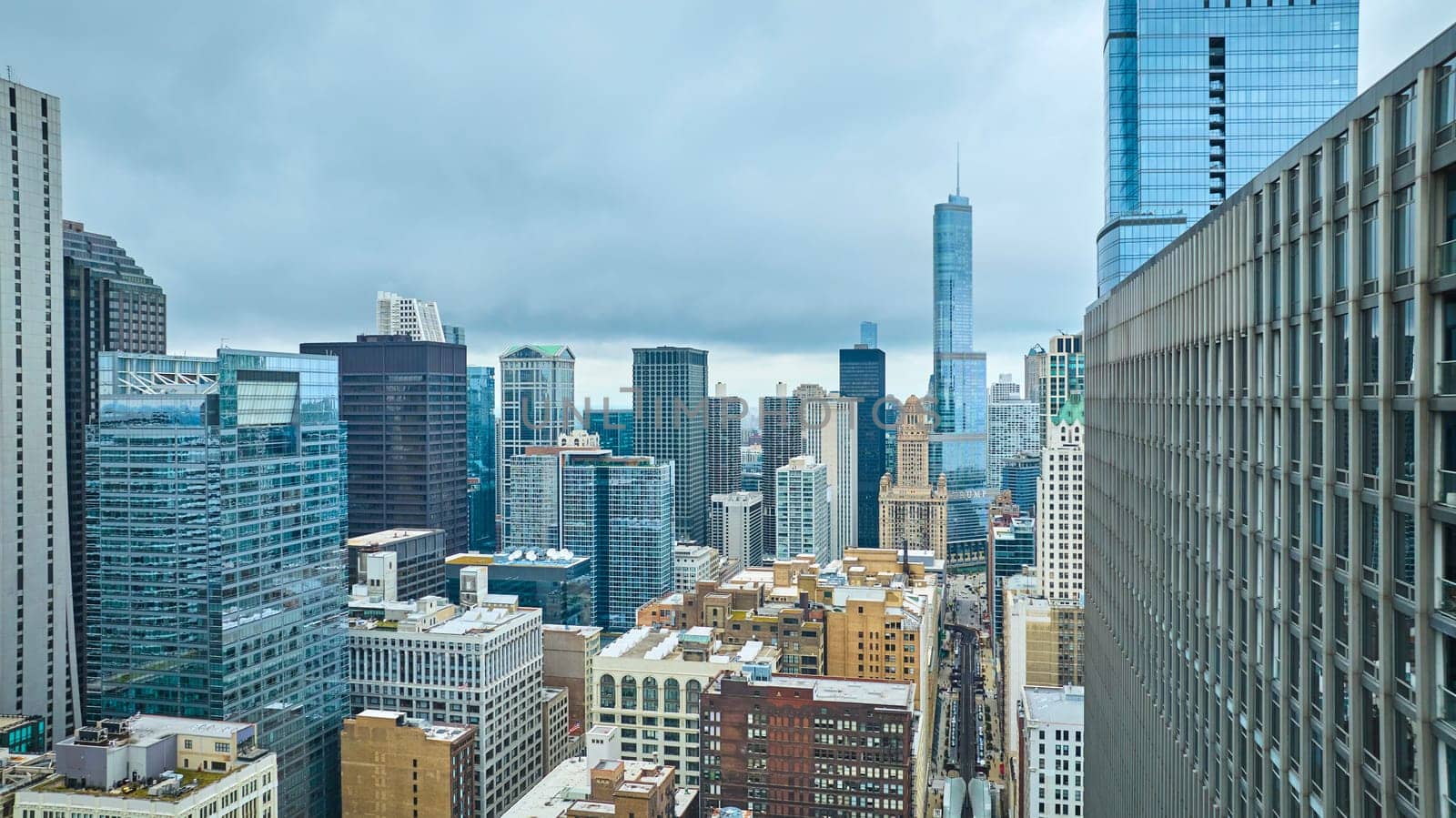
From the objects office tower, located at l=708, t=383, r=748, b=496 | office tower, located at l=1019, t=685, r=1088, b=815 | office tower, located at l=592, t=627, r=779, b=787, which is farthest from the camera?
office tower, located at l=708, t=383, r=748, b=496

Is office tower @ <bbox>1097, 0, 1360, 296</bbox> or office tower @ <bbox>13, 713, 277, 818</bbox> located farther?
office tower @ <bbox>1097, 0, 1360, 296</bbox>

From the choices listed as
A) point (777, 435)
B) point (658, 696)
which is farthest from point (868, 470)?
point (658, 696)

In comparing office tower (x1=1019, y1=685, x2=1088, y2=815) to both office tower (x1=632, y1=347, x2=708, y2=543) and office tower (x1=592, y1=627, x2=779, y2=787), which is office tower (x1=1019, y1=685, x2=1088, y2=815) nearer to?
office tower (x1=592, y1=627, x2=779, y2=787)

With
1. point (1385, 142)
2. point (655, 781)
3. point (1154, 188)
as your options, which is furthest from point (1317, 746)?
point (1154, 188)

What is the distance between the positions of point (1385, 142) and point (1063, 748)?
186 feet

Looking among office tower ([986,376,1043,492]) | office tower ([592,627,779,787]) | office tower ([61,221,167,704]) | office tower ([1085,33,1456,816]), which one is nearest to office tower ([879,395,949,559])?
office tower ([986,376,1043,492])

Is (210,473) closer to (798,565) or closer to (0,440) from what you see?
(0,440)

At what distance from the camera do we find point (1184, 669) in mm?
21438

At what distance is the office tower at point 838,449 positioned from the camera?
615 feet

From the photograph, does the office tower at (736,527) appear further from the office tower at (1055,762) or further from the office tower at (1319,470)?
the office tower at (1319,470)

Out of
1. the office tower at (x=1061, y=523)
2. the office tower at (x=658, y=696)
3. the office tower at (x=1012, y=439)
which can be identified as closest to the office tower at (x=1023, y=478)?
the office tower at (x=1012, y=439)

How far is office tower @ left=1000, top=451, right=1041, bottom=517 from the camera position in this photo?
579ft

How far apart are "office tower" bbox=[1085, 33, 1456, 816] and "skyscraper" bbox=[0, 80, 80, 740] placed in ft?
219

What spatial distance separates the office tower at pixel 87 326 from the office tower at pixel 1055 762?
217ft
